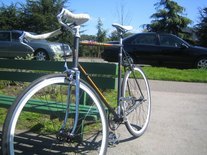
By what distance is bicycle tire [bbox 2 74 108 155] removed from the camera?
2.77 m

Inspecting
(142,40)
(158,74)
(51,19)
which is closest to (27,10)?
(51,19)

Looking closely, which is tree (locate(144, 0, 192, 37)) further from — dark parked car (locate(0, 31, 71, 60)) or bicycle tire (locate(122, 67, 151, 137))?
bicycle tire (locate(122, 67, 151, 137))

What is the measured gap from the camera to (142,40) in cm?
1491

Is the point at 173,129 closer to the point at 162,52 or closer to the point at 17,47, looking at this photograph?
the point at 162,52

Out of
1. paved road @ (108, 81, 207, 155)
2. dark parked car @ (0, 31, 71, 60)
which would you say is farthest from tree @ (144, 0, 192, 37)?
paved road @ (108, 81, 207, 155)

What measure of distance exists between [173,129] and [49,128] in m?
1.76

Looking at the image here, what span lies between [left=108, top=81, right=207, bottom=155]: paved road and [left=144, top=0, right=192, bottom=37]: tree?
1169 inches

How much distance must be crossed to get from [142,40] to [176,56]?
1.52 metres

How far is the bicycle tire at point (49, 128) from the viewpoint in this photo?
2773mm

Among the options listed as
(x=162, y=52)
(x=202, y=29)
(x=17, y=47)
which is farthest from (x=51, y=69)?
(x=202, y=29)

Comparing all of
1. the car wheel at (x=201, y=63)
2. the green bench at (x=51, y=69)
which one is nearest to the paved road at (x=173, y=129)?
the green bench at (x=51, y=69)

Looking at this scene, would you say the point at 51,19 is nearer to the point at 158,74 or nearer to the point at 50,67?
the point at 158,74

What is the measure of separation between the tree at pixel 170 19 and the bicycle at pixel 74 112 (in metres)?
32.5

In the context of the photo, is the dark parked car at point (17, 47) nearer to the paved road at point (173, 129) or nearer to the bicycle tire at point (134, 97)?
the paved road at point (173, 129)
